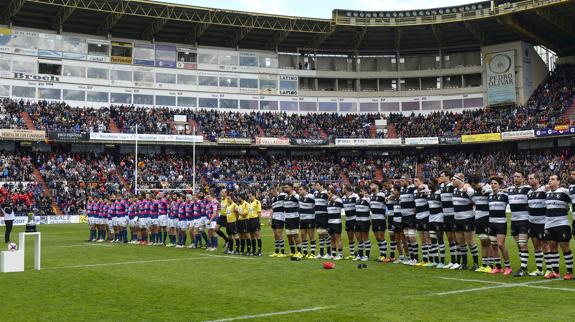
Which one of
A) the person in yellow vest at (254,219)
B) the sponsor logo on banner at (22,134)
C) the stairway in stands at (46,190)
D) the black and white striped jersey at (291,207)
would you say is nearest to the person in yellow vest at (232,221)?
the person in yellow vest at (254,219)

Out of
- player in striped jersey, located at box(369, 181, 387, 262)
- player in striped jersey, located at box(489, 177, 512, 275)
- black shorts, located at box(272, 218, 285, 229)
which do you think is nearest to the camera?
player in striped jersey, located at box(489, 177, 512, 275)

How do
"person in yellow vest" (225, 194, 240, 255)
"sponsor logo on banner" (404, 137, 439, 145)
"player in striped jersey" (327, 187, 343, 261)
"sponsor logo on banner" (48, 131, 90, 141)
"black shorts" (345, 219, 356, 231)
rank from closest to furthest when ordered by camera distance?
"black shorts" (345, 219, 356, 231) < "player in striped jersey" (327, 187, 343, 261) < "person in yellow vest" (225, 194, 240, 255) < "sponsor logo on banner" (48, 131, 90, 141) < "sponsor logo on banner" (404, 137, 439, 145)

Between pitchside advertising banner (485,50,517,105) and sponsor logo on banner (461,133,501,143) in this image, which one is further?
pitchside advertising banner (485,50,517,105)

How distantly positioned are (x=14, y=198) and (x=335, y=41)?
123ft

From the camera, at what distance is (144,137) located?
182ft

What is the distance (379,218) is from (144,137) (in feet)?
135

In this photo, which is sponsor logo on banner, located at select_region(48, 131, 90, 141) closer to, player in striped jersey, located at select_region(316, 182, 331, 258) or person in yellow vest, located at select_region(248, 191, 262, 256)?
person in yellow vest, located at select_region(248, 191, 262, 256)

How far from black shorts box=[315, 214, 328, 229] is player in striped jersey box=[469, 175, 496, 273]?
5.59 metres

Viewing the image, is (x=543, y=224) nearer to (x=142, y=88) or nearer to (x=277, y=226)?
(x=277, y=226)

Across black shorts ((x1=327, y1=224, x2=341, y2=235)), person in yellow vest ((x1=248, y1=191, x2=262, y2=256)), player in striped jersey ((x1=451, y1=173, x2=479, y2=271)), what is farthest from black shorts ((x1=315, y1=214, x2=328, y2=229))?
player in striped jersey ((x1=451, y1=173, x2=479, y2=271))

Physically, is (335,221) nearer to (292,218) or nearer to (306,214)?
(306,214)

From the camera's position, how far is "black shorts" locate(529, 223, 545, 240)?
13.5 m

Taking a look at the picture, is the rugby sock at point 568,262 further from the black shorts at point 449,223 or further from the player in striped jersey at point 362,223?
the player in striped jersey at point 362,223

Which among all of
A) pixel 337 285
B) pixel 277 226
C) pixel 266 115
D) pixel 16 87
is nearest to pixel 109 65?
pixel 16 87
